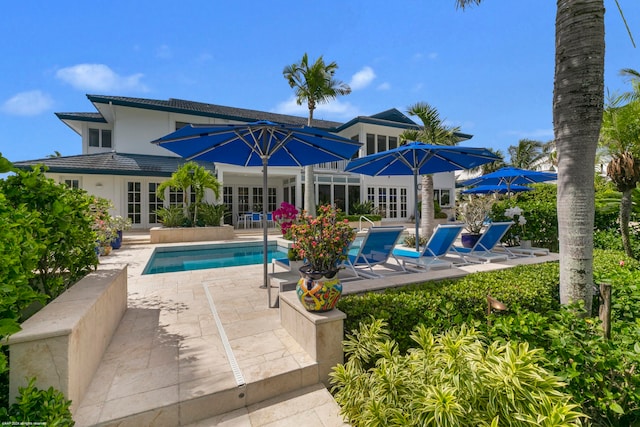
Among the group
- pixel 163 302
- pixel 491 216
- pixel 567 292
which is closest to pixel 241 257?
pixel 163 302

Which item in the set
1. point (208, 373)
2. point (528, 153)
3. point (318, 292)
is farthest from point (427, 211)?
point (528, 153)

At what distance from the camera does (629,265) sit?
505 centimetres

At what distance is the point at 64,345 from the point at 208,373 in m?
1.23

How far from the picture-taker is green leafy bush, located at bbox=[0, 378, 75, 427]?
1.79 meters

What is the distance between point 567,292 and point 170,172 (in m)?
16.7

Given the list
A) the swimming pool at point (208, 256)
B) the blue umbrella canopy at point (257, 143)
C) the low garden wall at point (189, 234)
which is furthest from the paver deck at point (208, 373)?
the low garden wall at point (189, 234)

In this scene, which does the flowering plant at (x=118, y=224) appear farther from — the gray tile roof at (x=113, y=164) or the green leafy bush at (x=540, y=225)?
the green leafy bush at (x=540, y=225)

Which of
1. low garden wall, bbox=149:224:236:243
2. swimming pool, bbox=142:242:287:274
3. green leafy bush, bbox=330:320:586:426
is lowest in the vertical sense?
swimming pool, bbox=142:242:287:274

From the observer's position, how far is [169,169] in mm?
15781

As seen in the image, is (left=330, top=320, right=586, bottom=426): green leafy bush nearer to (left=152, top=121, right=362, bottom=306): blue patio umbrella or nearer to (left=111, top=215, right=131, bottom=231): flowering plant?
(left=152, top=121, right=362, bottom=306): blue patio umbrella

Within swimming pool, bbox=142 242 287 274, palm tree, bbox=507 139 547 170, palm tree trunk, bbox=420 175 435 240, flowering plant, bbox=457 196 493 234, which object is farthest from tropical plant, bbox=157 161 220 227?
Result: palm tree, bbox=507 139 547 170

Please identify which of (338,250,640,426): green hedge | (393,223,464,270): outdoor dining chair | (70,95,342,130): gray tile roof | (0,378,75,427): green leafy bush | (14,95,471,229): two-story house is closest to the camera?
(0,378,75,427): green leafy bush

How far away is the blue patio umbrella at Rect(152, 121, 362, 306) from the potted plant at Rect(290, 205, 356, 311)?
58.2 inches

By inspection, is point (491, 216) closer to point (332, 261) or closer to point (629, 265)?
point (629, 265)
